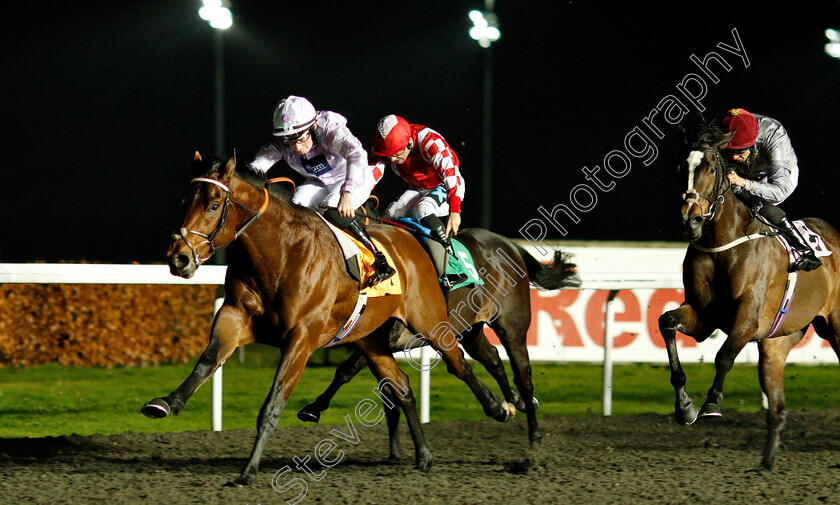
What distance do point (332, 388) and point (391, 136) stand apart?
4.85 feet

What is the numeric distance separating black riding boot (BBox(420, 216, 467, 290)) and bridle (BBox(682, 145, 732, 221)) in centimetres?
128

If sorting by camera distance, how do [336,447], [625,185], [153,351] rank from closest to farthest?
[336,447], [153,351], [625,185]

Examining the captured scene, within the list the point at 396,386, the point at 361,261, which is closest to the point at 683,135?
the point at 361,261

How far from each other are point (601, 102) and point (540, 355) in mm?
7811

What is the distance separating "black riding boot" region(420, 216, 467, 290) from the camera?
481cm

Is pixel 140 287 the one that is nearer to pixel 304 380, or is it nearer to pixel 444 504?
pixel 304 380

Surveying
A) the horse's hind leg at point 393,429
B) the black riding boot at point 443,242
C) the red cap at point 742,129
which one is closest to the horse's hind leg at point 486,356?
the black riding boot at point 443,242

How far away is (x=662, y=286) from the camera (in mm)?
6832

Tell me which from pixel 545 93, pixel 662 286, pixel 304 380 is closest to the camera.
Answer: pixel 662 286

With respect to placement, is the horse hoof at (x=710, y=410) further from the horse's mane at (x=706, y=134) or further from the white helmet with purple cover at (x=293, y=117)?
the white helmet with purple cover at (x=293, y=117)

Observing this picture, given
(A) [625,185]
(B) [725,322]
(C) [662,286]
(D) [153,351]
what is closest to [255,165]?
(B) [725,322]

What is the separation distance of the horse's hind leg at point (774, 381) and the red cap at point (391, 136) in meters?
2.30

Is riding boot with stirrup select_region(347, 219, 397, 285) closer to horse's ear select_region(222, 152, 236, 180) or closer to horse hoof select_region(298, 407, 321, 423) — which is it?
horse's ear select_region(222, 152, 236, 180)

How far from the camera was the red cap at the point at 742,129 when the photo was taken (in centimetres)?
477
